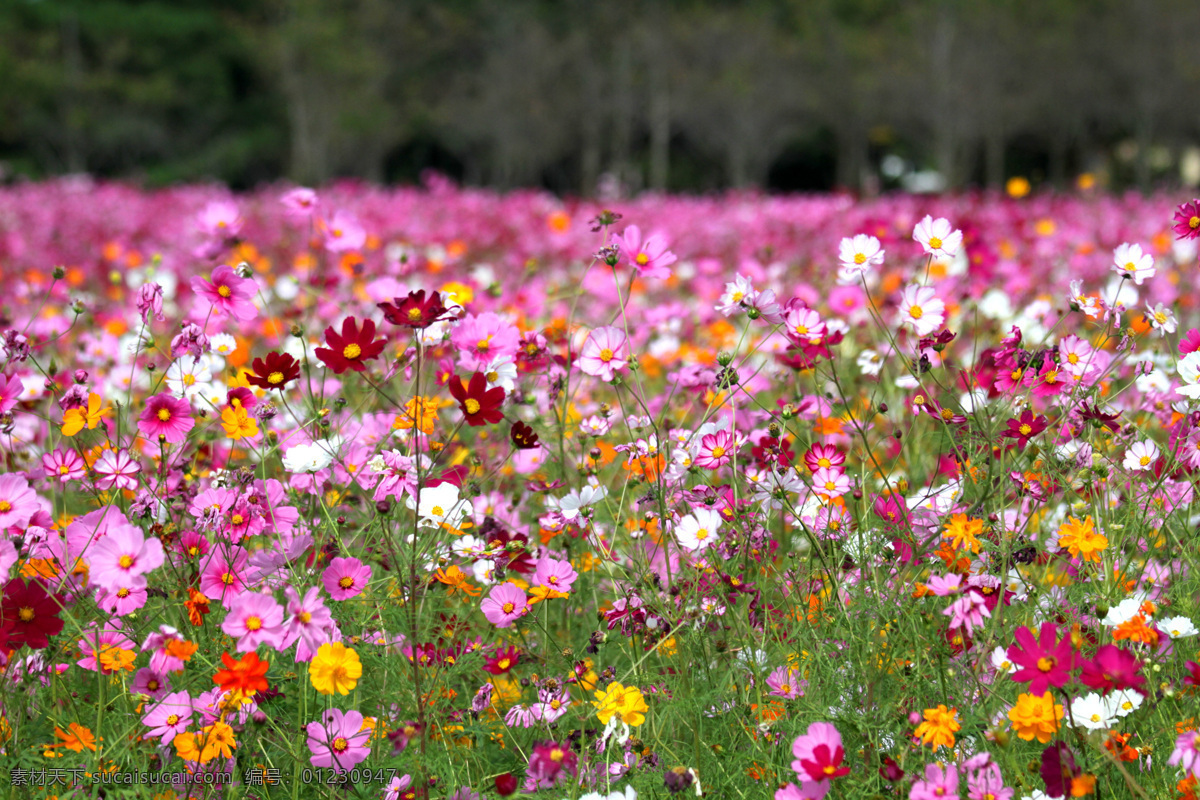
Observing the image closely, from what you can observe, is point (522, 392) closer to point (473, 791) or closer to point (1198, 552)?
point (473, 791)

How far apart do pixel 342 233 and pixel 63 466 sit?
114 cm

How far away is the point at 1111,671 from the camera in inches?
49.2

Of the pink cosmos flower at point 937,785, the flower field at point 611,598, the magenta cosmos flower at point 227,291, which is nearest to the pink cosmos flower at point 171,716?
the flower field at point 611,598

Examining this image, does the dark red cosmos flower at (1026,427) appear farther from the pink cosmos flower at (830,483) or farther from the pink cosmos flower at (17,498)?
the pink cosmos flower at (17,498)

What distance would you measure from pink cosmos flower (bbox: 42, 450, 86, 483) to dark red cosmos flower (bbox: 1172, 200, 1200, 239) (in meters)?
1.87

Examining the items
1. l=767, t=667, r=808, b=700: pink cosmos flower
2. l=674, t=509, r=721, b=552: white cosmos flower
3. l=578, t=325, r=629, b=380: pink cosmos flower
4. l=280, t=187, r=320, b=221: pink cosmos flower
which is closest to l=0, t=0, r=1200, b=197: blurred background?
l=280, t=187, r=320, b=221: pink cosmos flower

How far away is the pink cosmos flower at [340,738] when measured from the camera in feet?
4.91

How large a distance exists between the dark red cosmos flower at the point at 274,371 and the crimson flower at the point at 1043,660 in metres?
1.10

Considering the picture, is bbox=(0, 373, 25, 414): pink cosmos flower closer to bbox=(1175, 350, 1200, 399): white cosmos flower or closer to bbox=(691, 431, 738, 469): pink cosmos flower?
bbox=(691, 431, 738, 469): pink cosmos flower

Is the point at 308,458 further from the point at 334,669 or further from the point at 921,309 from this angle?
the point at 921,309

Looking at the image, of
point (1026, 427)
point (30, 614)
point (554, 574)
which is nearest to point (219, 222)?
point (30, 614)

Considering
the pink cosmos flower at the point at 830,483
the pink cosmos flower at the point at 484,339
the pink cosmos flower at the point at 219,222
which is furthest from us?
the pink cosmos flower at the point at 219,222

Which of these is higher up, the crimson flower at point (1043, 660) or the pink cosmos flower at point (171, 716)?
the crimson flower at point (1043, 660)

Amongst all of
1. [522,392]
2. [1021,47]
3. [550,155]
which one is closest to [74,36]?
[550,155]
